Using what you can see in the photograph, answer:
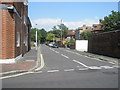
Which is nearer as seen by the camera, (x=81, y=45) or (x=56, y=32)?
(x=81, y=45)

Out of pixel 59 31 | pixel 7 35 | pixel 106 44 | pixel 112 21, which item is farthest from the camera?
pixel 59 31

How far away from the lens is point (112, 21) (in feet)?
177

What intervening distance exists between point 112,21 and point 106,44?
99.8 ft

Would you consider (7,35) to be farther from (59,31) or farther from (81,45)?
(59,31)

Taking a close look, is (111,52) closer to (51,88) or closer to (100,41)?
(100,41)

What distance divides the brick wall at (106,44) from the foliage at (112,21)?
23022mm

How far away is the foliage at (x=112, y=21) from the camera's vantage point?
53500 millimetres

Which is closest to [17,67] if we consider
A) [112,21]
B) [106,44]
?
[106,44]

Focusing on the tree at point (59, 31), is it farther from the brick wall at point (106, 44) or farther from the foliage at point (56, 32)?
the brick wall at point (106, 44)

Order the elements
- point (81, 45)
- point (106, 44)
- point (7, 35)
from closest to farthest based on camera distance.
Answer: point (7, 35)
point (106, 44)
point (81, 45)

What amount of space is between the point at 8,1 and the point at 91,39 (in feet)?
66.2

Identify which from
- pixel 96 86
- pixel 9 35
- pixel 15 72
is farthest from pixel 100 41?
pixel 96 86

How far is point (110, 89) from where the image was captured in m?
7.30

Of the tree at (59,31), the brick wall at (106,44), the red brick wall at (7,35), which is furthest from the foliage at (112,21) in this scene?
the tree at (59,31)
